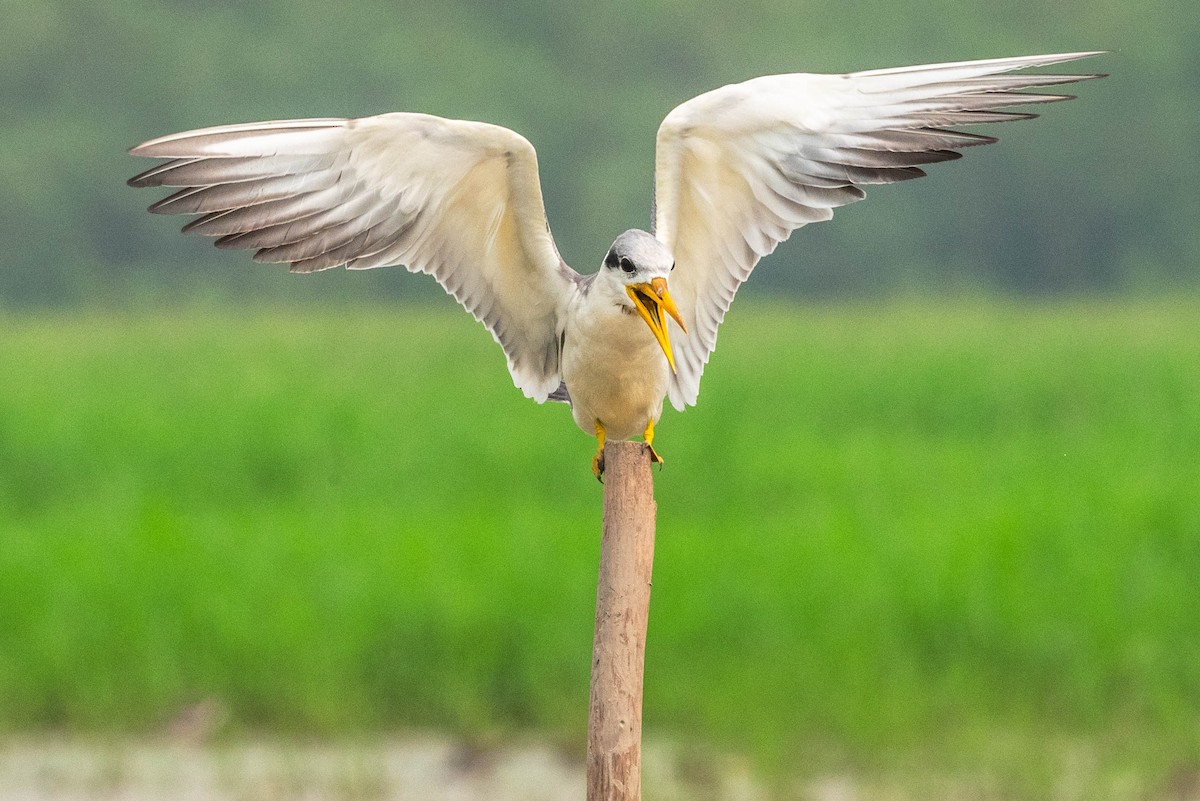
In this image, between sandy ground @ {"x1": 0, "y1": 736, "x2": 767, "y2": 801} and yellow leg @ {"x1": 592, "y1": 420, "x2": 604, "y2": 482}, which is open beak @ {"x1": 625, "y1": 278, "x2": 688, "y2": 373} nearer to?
yellow leg @ {"x1": 592, "y1": 420, "x2": 604, "y2": 482}

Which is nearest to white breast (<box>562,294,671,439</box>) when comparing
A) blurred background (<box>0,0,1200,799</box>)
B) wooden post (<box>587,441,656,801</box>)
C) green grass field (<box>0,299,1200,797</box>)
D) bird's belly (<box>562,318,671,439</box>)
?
bird's belly (<box>562,318,671,439</box>)

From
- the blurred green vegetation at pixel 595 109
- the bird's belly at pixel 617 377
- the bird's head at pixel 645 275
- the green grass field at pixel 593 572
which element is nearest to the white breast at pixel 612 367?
the bird's belly at pixel 617 377

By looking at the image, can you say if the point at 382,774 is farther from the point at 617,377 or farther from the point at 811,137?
the point at 811,137

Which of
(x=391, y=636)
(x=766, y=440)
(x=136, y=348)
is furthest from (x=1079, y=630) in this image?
(x=136, y=348)

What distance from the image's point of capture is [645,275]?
3.92 meters

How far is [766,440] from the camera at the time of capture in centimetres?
1111

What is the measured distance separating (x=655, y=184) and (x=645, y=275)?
521mm

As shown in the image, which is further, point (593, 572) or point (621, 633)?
point (593, 572)

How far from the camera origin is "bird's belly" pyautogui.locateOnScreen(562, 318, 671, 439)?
4172 mm

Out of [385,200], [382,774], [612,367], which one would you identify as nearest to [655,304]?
[612,367]

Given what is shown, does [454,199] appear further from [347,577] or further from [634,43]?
[634,43]

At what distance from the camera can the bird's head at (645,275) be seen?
3.92 meters

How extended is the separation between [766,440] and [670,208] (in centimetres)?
673

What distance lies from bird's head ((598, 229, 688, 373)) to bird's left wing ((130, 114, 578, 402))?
0.42 m
